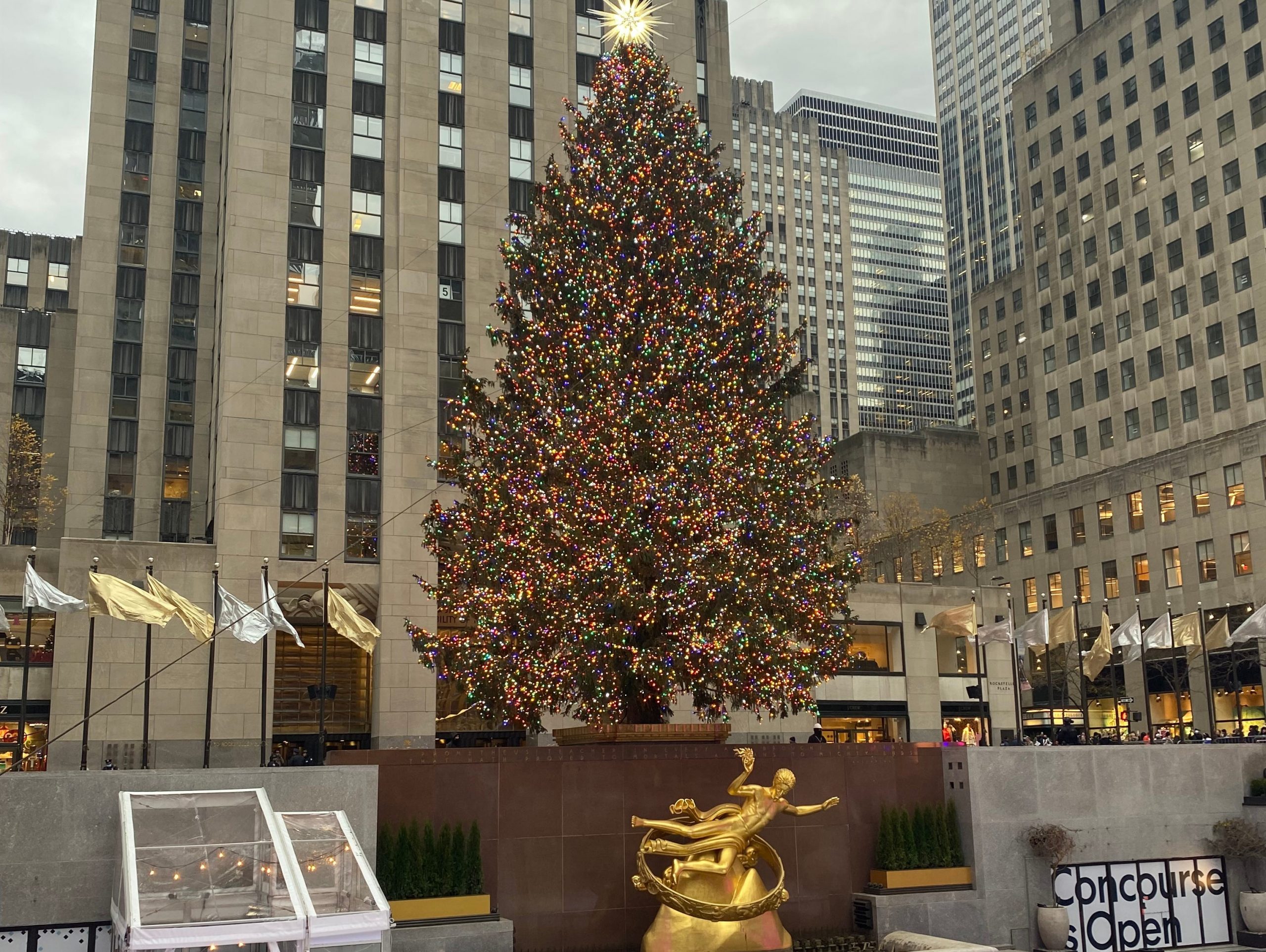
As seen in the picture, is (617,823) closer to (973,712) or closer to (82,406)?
(973,712)

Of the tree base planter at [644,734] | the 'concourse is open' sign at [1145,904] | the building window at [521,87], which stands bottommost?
the 'concourse is open' sign at [1145,904]

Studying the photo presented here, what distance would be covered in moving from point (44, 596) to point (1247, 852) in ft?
87.0

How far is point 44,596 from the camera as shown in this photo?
80.2 feet

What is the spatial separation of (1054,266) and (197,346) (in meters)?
60.0

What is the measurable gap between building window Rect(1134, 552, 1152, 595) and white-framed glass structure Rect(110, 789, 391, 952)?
67415 millimetres

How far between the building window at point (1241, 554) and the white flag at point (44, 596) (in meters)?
63.0

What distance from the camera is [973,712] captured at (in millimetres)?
62219

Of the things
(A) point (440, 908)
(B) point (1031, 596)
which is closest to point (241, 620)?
(A) point (440, 908)

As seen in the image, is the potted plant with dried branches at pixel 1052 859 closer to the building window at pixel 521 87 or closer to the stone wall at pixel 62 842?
the stone wall at pixel 62 842

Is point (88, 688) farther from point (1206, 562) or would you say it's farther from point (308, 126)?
point (1206, 562)

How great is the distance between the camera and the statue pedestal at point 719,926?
20.0 meters

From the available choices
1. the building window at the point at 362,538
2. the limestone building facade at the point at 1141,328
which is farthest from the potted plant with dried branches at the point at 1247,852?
the limestone building facade at the point at 1141,328

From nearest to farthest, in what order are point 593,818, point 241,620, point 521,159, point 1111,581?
point 593,818 < point 241,620 < point 521,159 < point 1111,581

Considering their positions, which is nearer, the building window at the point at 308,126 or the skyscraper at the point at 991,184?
the building window at the point at 308,126
